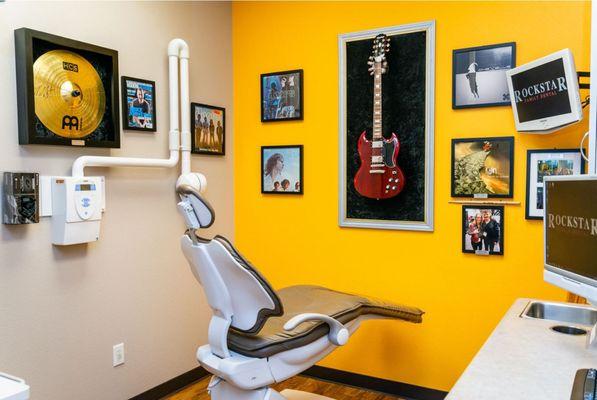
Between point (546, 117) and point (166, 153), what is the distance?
2.13 metres

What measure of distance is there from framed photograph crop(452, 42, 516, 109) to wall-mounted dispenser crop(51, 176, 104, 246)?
6.63 feet

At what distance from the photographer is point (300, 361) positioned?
208 cm

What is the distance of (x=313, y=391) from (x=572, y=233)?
1.96 metres

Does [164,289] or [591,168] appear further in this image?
[164,289]

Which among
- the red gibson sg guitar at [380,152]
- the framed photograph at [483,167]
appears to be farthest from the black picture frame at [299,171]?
the framed photograph at [483,167]

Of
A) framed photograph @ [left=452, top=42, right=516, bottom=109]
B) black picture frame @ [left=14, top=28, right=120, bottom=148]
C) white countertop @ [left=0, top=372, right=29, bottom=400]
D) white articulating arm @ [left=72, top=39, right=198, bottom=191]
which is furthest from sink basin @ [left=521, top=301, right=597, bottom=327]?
black picture frame @ [left=14, top=28, right=120, bottom=148]

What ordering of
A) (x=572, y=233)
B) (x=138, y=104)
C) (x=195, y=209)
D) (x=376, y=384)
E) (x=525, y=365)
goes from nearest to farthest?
1. (x=525, y=365)
2. (x=572, y=233)
3. (x=195, y=209)
4. (x=138, y=104)
5. (x=376, y=384)

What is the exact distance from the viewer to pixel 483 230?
2.66m

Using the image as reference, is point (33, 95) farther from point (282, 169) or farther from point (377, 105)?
point (377, 105)

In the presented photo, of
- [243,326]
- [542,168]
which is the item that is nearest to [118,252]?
[243,326]

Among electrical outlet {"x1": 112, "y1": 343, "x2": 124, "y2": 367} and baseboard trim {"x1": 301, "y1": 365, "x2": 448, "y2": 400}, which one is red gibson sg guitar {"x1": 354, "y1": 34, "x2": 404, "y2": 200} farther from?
electrical outlet {"x1": 112, "y1": 343, "x2": 124, "y2": 367}

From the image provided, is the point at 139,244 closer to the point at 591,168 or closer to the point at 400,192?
the point at 400,192

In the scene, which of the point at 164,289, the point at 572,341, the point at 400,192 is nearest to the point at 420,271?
the point at 400,192

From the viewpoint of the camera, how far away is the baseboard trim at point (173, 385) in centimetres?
286
